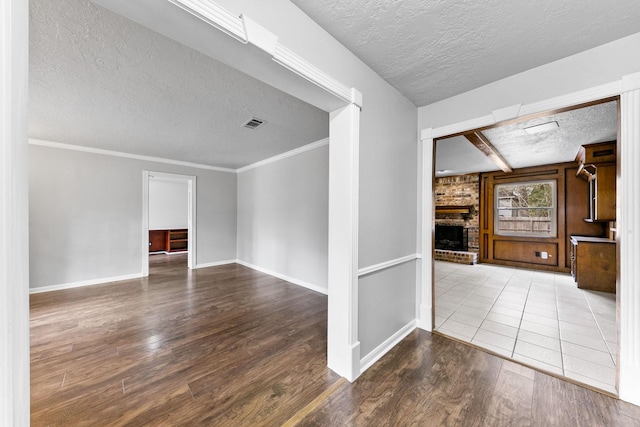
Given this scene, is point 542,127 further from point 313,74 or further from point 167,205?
point 167,205

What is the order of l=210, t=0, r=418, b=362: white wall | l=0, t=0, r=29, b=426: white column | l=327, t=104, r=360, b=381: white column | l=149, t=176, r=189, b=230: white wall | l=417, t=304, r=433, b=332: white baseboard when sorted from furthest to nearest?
l=149, t=176, r=189, b=230: white wall < l=417, t=304, r=433, b=332: white baseboard < l=327, t=104, r=360, b=381: white column < l=210, t=0, r=418, b=362: white wall < l=0, t=0, r=29, b=426: white column

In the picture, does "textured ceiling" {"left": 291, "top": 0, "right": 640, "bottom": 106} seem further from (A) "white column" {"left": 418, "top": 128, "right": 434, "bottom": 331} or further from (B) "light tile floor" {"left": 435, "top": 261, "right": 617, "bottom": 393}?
(B) "light tile floor" {"left": 435, "top": 261, "right": 617, "bottom": 393}

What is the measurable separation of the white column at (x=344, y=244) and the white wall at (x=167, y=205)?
7.45 metres

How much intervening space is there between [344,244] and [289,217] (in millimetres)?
2813

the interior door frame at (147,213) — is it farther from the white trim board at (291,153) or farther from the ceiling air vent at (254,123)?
the ceiling air vent at (254,123)

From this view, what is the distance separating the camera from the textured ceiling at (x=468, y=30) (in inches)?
55.2

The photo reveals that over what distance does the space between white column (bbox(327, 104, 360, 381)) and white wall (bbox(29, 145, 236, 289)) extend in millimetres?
4589

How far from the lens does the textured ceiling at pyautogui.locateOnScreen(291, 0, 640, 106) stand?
1.40 m

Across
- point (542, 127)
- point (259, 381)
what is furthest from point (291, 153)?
point (542, 127)

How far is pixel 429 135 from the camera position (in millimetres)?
2547

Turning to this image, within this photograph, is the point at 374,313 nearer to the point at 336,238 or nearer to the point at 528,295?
the point at 336,238

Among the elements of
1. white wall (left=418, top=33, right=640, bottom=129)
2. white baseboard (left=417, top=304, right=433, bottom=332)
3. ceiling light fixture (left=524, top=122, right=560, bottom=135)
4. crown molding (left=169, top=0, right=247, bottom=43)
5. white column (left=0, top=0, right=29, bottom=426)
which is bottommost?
white baseboard (left=417, top=304, right=433, bottom=332)


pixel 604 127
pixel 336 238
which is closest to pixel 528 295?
pixel 604 127

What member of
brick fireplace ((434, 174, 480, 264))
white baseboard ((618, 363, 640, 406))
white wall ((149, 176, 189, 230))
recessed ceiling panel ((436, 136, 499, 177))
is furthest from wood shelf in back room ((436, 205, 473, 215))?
white wall ((149, 176, 189, 230))
